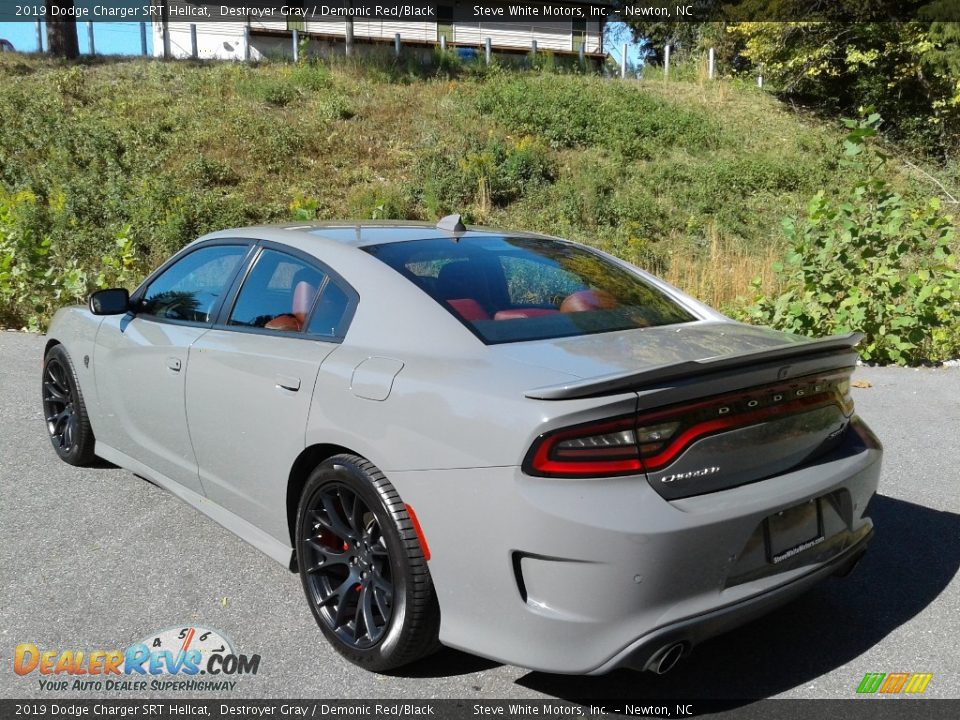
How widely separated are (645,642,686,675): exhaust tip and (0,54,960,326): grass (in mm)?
11088

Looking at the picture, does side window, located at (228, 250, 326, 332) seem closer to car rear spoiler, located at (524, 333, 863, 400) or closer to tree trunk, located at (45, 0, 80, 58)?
car rear spoiler, located at (524, 333, 863, 400)

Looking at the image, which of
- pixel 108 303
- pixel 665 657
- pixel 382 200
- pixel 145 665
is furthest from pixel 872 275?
pixel 382 200

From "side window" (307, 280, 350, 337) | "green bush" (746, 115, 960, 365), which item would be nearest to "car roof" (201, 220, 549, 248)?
"side window" (307, 280, 350, 337)

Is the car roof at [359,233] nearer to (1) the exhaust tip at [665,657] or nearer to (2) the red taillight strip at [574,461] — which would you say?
(2) the red taillight strip at [574,461]

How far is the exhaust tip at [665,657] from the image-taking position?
7.80ft

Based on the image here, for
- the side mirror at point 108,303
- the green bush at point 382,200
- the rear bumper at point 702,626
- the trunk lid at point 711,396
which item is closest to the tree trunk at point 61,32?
the green bush at point 382,200

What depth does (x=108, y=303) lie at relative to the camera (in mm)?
4316

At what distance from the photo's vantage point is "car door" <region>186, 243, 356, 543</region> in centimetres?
314

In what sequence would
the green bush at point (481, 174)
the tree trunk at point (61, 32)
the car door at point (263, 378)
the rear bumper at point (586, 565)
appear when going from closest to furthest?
the rear bumper at point (586, 565) < the car door at point (263, 378) < the green bush at point (481, 174) < the tree trunk at point (61, 32)

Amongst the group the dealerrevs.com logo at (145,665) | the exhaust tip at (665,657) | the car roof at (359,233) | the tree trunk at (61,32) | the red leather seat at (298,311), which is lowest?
the dealerrevs.com logo at (145,665)

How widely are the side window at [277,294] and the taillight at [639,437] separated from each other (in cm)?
136

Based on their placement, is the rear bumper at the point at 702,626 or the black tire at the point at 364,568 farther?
the black tire at the point at 364,568

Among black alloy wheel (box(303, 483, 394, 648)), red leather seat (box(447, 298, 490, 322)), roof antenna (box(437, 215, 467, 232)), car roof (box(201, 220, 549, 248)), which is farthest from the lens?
roof antenna (box(437, 215, 467, 232))

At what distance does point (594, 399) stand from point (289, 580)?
1.85 meters
